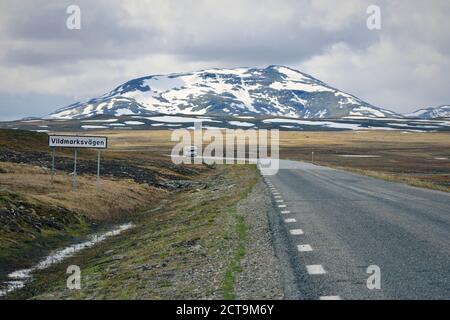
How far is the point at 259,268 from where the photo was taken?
10.4 meters

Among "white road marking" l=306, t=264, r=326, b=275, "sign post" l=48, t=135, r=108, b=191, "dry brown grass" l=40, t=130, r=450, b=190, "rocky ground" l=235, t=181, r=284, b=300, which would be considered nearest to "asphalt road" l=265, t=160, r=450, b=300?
"white road marking" l=306, t=264, r=326, b=275

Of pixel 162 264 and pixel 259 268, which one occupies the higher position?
pixel 259 268

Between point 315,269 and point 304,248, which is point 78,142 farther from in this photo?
point 315,269

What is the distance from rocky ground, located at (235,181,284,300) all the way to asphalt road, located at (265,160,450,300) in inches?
8.4

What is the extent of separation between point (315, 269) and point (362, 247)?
98.6 inches

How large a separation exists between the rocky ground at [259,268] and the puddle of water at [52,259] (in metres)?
6.19

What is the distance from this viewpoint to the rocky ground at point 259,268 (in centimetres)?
863

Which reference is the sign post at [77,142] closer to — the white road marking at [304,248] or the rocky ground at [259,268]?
the rocky ground at [259,268]

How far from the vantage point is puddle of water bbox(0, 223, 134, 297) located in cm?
1488

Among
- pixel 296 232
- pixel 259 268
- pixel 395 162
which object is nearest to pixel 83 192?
pixel 296 232

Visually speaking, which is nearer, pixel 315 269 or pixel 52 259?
pixel 315 269

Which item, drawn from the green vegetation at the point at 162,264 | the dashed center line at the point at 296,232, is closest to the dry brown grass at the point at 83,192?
the green vegetation at the point at 162,264

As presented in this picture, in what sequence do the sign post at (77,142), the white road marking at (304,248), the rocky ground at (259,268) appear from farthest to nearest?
the sign post at (77,142)
the white road marking at (304,248)
the rocky ground at (259,268)

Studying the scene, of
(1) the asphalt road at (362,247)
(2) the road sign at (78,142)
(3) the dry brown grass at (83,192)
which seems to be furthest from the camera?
(2) the road sign at (78,142)
